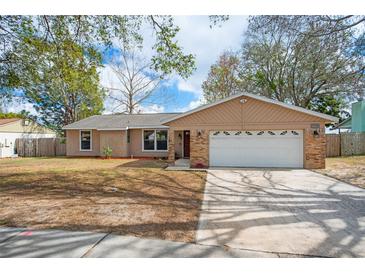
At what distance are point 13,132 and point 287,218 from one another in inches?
990

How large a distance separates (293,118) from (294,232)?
8.26 meters

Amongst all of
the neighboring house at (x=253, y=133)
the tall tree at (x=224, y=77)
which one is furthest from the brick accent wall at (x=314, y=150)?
the tall tree at (x=224, y=77)

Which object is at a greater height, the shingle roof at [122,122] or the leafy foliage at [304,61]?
the leafy foliage at [304,61]

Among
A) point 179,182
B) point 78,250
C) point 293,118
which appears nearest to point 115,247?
point 78,250

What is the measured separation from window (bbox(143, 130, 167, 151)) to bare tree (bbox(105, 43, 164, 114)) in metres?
11.9

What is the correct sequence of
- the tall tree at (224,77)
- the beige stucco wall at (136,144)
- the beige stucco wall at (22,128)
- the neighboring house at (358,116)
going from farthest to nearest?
the tall tree at (224,77) < the beige stucco wall at (22,128) < the neighboring house at (358,116) < the beige stucco wall at (136,144)

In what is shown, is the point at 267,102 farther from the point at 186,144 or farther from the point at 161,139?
the point at 161,139

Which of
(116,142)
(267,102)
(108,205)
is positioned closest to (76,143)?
(116,142)

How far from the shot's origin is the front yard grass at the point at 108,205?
3.76 metres

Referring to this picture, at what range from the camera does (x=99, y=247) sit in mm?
3012

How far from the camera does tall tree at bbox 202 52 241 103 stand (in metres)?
25.3

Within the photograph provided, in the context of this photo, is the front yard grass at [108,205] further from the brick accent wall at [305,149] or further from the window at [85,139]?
the window at [85,139]

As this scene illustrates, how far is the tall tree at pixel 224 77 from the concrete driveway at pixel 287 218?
20.0 metres
